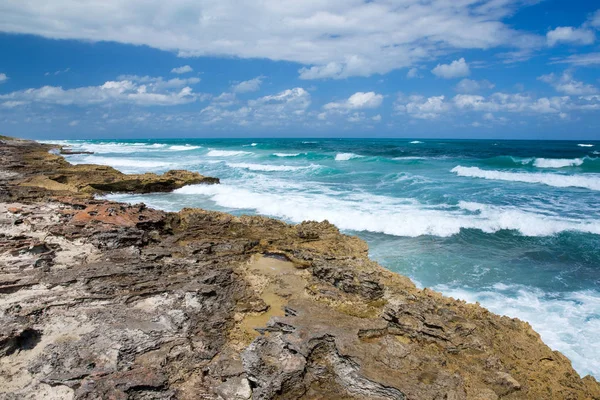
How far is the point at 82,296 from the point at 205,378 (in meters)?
2.42

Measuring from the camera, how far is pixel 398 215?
13.1m

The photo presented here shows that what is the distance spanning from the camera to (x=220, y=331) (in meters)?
4.68

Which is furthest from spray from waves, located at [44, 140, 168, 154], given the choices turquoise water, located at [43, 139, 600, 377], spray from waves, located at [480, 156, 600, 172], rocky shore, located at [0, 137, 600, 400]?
rocky shore, located at [0, 137, 600, 400]

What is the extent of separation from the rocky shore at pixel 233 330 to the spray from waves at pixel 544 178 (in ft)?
76.7

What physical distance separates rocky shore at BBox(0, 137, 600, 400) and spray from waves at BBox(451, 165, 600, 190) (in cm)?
2337

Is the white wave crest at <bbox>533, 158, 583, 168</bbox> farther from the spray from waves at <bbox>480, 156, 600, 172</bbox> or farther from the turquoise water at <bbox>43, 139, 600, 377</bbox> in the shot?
the turquoise water at <bbox>43, 139, 600, 377</bbox>

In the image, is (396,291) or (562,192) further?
(562,192)

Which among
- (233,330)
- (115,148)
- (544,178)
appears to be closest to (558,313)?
(233,330)

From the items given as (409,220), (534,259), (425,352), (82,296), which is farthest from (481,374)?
(409,220)

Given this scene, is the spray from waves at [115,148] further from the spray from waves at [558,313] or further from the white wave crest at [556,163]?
the spray from waves at [558,313]

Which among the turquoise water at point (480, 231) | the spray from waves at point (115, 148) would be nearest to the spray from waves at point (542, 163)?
the turquoise water at point (480, 231)

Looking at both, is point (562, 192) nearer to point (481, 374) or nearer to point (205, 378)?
point (481, 374)

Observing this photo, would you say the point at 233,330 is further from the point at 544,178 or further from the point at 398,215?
the point at 544,178

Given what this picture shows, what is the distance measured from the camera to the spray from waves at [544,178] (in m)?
23.6
